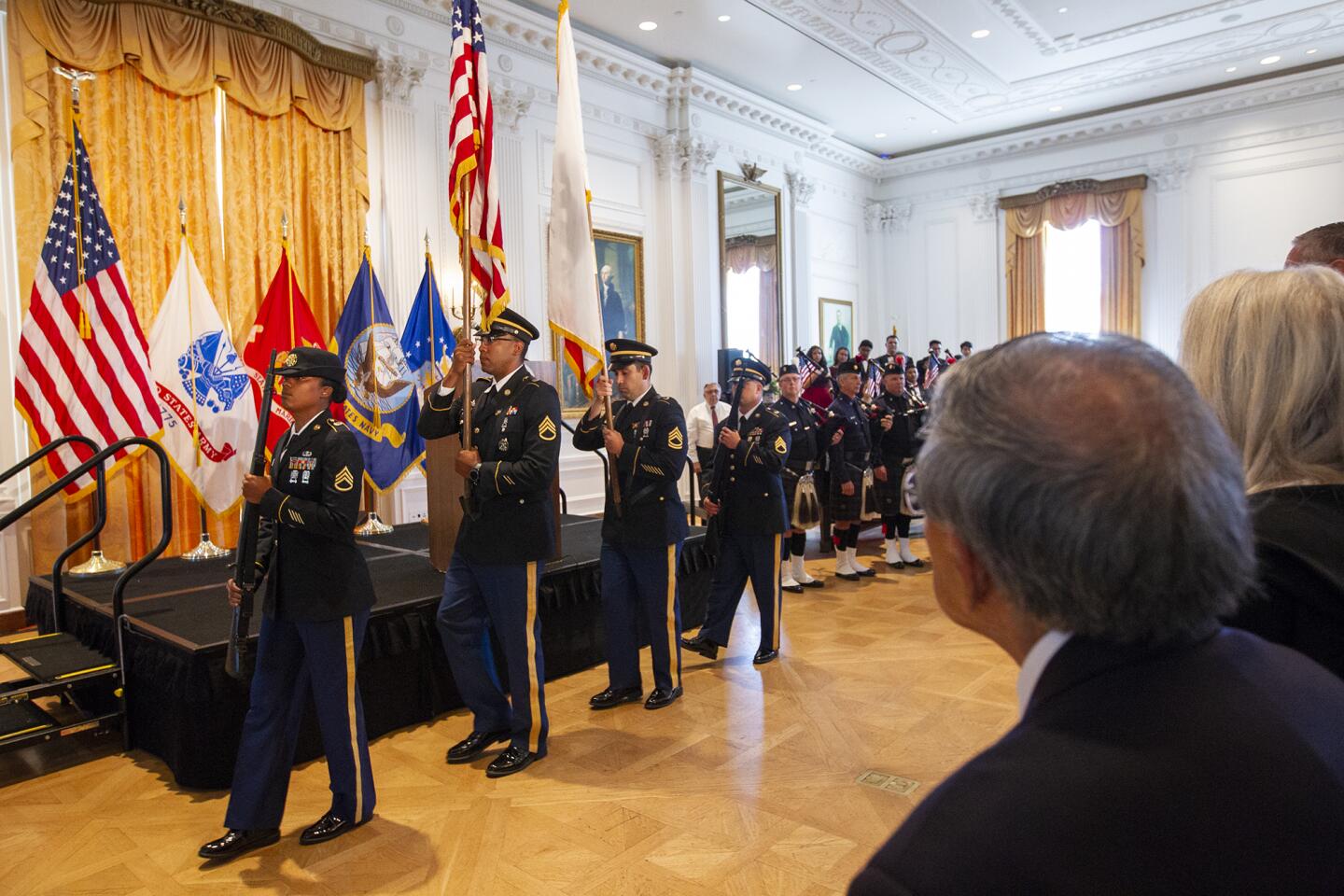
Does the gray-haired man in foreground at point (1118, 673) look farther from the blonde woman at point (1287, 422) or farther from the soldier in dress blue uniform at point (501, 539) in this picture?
the soldier in dress blue uniform at point (501, 539)

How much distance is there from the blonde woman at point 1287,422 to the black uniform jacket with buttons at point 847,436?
18.8 feet

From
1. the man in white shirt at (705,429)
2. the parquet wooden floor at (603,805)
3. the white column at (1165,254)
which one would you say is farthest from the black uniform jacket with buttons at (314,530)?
the white column at (1165,254)

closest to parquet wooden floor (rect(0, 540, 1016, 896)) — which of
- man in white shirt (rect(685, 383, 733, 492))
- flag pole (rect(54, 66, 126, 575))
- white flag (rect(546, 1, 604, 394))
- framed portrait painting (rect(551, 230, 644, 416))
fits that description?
white flag (rect(546, 1, 604, 394))

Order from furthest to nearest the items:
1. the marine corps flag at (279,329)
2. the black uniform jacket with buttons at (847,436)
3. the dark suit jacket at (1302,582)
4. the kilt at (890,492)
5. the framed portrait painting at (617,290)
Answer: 1. the framed portrait painting at (617,290)
2. the kilt at (890,492)
3. the black uniform jacket with buttons at (847,436)
4. the marine corps flag at (279,329)
5. the dark suit jacket at (1302,582)

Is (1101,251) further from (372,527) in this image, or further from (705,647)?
(372,527)

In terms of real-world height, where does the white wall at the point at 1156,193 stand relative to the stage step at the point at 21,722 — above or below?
above

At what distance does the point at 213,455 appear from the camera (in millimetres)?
5551

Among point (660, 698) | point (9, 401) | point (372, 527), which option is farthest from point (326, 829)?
point (9, 401)

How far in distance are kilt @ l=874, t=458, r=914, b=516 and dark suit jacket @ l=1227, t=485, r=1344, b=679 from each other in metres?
6.18

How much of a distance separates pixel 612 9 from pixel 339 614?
7241mm

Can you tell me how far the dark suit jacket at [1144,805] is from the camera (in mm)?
602

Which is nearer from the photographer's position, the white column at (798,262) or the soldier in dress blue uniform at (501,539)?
the soldier in dress blue uniform at (501,539)

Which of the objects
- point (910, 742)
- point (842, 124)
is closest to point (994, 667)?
point (910, 742)

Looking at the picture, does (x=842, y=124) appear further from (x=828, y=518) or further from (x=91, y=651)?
(x=91, y=651)
